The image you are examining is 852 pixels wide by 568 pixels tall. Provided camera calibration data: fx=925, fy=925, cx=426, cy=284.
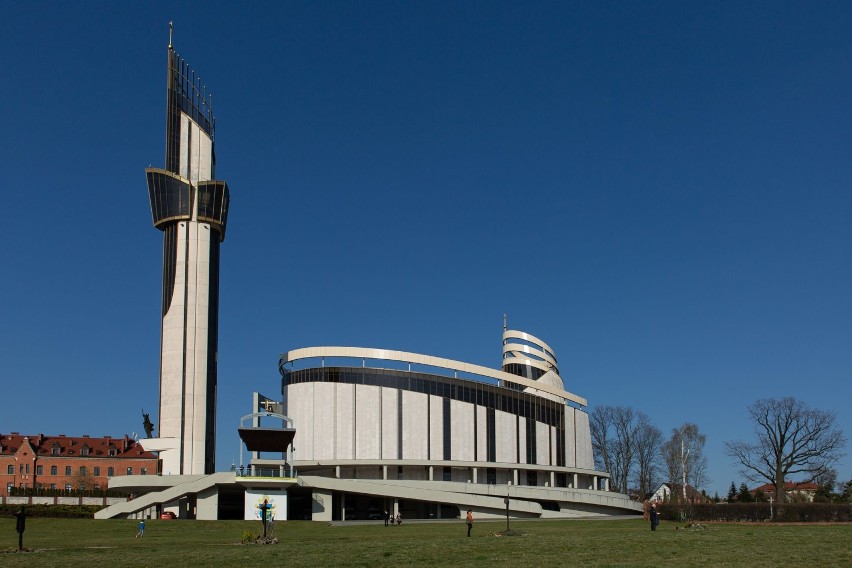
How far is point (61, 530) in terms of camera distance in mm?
56375

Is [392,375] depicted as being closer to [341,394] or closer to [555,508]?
[341,394]

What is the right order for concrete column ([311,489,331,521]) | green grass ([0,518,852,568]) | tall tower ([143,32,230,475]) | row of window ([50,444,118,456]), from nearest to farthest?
1. green grass ([0,518,852,568])
2. concrete column ([311,489,331,521])
3. tall tower ([143,32,230,475])
4. row of window ([50,444,118,456])

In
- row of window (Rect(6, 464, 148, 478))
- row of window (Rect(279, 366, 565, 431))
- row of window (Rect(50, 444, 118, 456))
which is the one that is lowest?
row of window (Rect(6, 464, 148, 478))

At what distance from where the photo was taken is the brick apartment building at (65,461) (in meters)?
101

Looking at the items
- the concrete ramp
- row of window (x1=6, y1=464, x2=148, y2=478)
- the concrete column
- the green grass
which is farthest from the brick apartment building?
the green grass

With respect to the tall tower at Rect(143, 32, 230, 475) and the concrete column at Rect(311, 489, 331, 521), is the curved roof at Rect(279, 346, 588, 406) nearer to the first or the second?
the tall tower at Rect(143, 32, 230, 475)

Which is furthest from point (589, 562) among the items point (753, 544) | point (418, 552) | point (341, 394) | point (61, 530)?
point (341, 394)

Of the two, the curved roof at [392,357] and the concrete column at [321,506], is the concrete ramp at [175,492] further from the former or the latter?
the curved roof at [392,357]

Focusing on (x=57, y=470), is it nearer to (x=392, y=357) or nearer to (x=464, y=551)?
(x=392, y=357)

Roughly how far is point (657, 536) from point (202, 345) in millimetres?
56825

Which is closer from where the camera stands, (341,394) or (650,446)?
(341,394)

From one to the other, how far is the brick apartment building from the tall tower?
67.7ft

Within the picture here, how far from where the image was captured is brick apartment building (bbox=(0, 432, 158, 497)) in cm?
10144

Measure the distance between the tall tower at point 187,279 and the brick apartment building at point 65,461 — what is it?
67.7 ft
